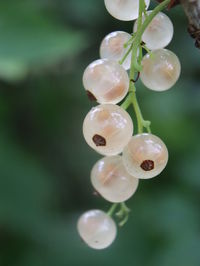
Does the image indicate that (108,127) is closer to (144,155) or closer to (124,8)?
(144,155)

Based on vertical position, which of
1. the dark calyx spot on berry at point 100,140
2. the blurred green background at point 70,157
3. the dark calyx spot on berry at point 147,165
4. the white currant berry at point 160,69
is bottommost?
the blurred green background at point 70,157

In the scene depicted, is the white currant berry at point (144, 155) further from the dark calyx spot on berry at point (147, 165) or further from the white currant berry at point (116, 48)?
the white currant berry at point (116, 48)

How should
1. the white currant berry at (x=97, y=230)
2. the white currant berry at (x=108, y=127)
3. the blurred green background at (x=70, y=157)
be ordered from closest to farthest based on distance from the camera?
1. the white currant berry at (x=108, y=127)
2. the white currant berry at (x=97, y=230)
3. the blurred green background at (x=70, y=157)

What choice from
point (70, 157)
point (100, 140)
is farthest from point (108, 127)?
point (70, 157)

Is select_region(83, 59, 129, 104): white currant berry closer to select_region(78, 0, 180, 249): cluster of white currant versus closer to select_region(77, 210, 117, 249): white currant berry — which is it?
select_region(78, 0, 180, 249): cluster of white currant

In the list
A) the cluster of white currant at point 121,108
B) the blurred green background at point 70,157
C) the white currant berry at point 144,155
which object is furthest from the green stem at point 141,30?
the blurred green background at point 70,157

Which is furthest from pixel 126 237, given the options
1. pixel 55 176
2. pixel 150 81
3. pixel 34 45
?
pixel 150 81

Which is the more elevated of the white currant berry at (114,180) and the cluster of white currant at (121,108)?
the cluster of white currant at (121,108)
